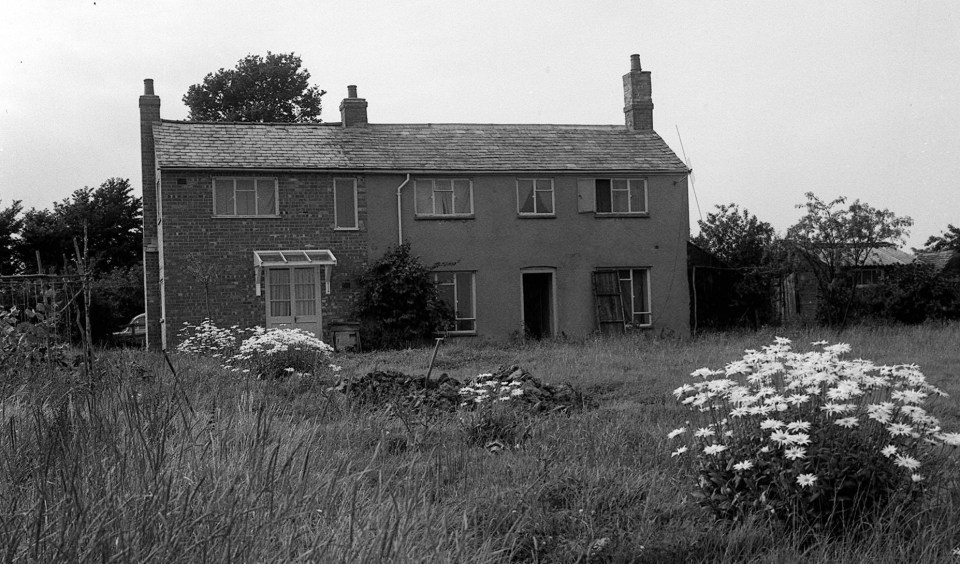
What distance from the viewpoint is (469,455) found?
21.7ft

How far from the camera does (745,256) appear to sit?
30.0 metres

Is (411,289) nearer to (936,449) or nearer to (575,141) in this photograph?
(575,141)

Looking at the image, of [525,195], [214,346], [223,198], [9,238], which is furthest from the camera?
[9,238]

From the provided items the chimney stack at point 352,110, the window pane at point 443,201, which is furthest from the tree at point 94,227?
the window pane at point 443,201

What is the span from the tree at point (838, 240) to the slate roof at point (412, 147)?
157 inches

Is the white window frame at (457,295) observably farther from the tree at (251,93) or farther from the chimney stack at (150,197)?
the tree at (251,93)

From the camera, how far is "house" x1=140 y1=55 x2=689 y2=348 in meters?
23.2

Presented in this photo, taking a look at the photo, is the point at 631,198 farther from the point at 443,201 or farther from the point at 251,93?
the point at 251,93

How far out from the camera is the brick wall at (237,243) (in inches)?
899

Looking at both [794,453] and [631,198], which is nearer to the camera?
[794,453]

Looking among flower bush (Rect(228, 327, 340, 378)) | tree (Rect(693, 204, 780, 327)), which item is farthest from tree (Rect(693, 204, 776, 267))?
flower bush (Rect(228, 327, 340, 378))

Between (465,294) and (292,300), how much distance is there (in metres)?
4.47

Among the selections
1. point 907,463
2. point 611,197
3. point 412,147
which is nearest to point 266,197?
point 412,147

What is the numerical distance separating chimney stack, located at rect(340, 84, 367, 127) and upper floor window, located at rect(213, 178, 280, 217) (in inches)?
135
